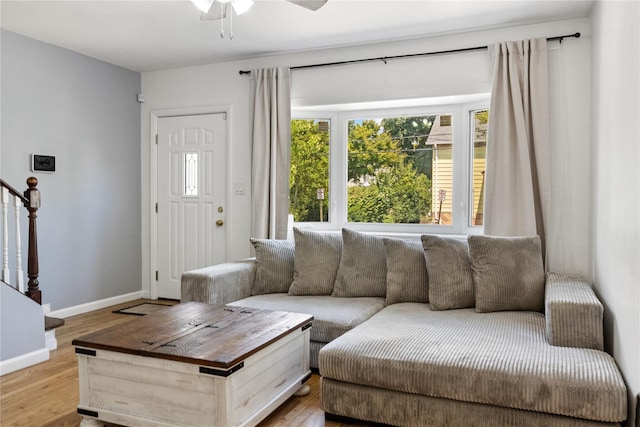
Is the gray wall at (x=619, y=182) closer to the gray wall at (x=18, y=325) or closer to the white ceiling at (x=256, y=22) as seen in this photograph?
the white ceiling at (x=256, y=22)

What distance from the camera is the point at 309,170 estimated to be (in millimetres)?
4684

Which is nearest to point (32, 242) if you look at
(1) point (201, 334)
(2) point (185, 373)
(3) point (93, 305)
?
(3) point (93, 305)

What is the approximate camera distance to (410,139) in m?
4.38

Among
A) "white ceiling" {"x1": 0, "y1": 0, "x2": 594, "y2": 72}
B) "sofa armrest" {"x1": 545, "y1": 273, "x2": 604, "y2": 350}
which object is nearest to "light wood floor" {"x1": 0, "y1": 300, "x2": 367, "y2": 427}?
"sofa armrest" {"x1": 545, "y1": 273, "x2": 604, "y2": 350}

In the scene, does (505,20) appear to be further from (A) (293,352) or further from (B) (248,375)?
(B) (248,375)

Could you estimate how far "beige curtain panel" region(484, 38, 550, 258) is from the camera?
356cm

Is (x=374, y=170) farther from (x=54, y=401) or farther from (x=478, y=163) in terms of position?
(x=54, y=401)

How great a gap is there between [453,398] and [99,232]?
3818mm

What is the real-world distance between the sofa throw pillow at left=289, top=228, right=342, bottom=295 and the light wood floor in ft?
2.26

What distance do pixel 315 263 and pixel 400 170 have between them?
1.36 m

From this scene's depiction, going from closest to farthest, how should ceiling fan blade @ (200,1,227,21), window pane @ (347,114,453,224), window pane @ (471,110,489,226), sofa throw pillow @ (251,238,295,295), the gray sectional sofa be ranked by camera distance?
the gray sectional sofa, ceiling fan blade @ (200,1,227,21), sofa throw pillow @ (251,238,295,295), window pane @ (471,110,489,226), window pane @ (347,114,453,224)

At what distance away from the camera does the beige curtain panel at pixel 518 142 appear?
3557 mm

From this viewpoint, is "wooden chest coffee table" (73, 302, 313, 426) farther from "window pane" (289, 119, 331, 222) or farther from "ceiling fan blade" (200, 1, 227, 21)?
"window pane" (289, 119, 331, 222)

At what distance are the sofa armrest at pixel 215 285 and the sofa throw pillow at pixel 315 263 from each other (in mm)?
382
